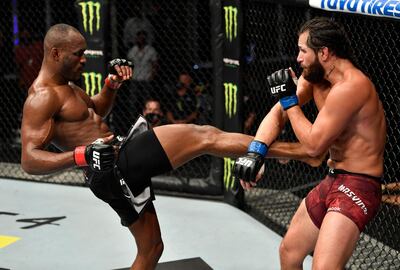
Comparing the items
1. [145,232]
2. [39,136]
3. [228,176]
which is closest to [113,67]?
[39,136]

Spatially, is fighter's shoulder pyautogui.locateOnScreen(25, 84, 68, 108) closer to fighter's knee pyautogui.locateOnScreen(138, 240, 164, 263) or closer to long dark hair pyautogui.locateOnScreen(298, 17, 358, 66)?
fighter's knee pyautogui.locateOnScreen(138, 240, 164, 263)

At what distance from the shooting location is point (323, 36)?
10.5 ft

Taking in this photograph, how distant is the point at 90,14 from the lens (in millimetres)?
6609

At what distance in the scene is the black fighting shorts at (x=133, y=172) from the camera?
374 cm

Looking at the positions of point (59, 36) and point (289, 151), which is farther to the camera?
point (59, 36)

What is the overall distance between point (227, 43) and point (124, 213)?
2.59 m

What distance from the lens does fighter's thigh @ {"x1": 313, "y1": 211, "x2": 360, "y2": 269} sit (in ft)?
10.3

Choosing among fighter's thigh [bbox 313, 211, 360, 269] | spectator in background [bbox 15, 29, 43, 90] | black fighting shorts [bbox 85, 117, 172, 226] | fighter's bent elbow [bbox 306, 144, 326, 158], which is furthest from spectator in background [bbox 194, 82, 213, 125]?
fighter's thigh [bbox 313, 211, 360, 269]

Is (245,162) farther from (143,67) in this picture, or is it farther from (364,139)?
(143,67)

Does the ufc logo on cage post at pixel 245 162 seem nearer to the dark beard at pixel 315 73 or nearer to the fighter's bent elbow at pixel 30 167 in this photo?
the dark beard at pixel 315 73

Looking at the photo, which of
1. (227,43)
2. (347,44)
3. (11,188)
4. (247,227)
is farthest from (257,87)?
(347,44)

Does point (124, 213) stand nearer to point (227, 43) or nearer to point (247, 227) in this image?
point (247, 227)

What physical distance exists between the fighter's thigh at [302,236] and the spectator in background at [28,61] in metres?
5.59

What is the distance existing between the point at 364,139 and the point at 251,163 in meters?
0.54
